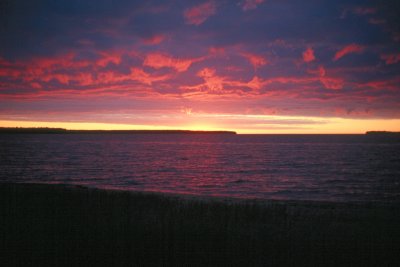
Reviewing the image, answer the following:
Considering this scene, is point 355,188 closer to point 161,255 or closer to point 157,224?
point 157,224

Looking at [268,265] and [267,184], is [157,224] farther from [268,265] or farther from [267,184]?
[267,184]

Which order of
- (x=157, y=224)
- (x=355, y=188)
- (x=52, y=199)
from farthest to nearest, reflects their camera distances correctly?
(x=355, y=188) < (x=52, y=199) < (x=157, y=224)

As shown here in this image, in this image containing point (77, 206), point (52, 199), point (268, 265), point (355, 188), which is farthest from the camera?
point (355, 188)

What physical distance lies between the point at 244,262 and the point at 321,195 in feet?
87.1

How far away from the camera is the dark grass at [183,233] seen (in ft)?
34.1

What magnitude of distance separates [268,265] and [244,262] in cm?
75

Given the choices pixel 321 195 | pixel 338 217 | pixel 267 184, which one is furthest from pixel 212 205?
pixel 267 184

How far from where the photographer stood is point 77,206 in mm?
17375

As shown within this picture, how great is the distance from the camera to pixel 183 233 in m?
12.8

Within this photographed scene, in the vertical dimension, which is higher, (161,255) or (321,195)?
(161,255)

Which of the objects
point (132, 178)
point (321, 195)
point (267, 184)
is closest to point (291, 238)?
point (321, 195)

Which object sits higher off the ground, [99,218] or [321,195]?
[99,218]

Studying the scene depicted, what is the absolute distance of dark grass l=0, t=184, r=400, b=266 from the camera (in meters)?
10.4

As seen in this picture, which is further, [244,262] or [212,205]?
[212,205]
